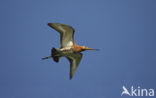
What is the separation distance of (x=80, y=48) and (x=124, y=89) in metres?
8.56

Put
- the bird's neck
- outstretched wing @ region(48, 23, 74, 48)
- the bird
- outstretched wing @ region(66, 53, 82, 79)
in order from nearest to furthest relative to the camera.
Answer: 1. the bird
2. outstretched wing @ region(48, 23, 74, 48)
3. the bird's neck
4. outstretched wing @ region(66, 53, 82, 79)

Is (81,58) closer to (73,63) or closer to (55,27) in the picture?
(73,63)

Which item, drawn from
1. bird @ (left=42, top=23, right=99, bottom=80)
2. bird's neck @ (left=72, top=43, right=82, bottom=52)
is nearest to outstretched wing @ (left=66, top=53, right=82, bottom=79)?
bird @ (left=42, top=23, right=99, bottom=80)

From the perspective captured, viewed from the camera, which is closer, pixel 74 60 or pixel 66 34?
pixel 66 34

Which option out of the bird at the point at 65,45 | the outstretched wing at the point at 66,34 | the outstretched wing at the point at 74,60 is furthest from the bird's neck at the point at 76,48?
the outstretched wing at the point at 74,60

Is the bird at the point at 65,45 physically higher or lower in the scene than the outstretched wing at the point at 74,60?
higher

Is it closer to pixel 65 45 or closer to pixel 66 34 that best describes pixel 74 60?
pixel 65 45

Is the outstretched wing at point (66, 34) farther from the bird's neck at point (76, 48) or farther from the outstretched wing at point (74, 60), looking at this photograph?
the outstretched wing at point (74, 60)

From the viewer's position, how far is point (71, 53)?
26.4 m

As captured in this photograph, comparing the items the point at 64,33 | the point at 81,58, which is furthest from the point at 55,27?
the point at 81,58

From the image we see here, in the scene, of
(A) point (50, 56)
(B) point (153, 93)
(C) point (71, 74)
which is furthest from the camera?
(B) point (153, 93)

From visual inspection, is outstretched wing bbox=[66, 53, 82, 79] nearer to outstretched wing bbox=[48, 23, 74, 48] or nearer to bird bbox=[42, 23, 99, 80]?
bird bbox=[42, 23, 99, 80]

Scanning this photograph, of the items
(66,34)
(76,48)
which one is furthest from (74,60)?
(66,34)

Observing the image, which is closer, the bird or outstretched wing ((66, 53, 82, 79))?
the bird
